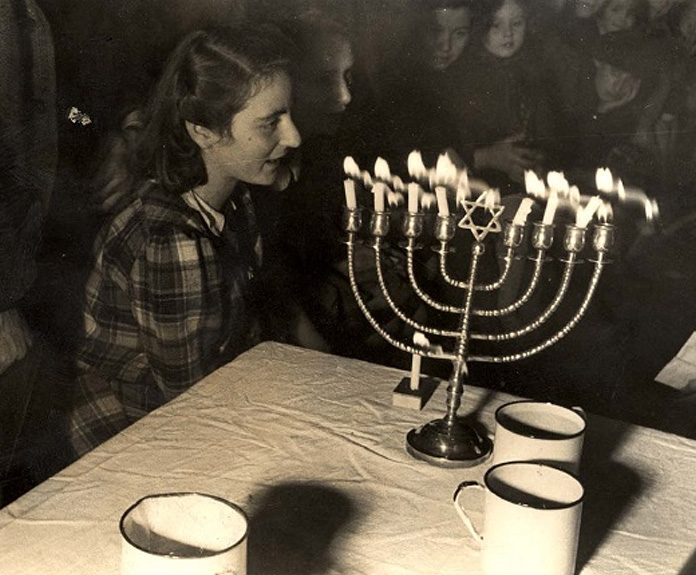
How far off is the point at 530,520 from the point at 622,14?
1.53 m

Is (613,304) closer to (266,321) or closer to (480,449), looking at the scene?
(266,321)

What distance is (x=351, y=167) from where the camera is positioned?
210 centimetres

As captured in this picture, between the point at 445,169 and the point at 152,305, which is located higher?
the point at 445,169

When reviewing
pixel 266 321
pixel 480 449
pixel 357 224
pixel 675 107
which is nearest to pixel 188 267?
pixel 266 321

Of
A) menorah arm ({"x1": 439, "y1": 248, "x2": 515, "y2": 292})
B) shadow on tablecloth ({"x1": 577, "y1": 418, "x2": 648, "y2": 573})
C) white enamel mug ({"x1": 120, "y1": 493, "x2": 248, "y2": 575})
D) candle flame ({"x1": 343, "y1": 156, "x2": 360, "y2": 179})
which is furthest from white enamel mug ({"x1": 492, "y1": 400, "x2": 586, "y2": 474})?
candle flame ({"x1": 343, "y1": 156, "x2": 360, "y2": 179})

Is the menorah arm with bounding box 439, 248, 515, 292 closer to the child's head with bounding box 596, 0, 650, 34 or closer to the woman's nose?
the woman's nose

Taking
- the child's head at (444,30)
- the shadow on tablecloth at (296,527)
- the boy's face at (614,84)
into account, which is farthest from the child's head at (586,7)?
the shadow on tablecloth at (296,527)

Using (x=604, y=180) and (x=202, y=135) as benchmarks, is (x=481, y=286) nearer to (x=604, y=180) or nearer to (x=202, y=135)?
(x=604, y=180)

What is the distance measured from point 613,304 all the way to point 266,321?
93cm

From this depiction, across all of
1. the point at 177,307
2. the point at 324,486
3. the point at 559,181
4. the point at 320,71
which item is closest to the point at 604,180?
the point at 324,486

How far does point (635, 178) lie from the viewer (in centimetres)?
219

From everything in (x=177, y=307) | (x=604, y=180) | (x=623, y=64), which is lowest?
(x=177, y=307)

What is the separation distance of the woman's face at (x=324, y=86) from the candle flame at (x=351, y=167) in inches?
3.5

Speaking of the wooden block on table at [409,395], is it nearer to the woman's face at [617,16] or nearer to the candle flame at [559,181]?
the candle flame at [559,181]
